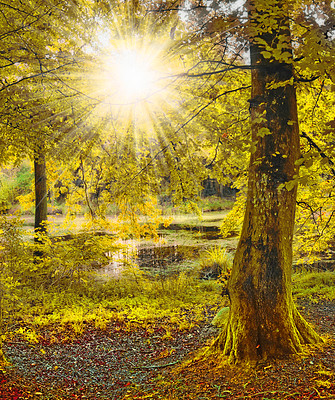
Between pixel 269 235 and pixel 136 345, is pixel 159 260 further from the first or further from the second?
pixel 269 235

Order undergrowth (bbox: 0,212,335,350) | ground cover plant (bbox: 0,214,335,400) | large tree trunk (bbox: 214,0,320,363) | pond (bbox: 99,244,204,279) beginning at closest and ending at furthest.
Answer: ground cover plant (bbox: 0,214,335,400), large tree trunk (bbox: 214,0,320,363), undergrowth (bbox: 0,212,335,350), pond (bbox: 99,244,204,279)

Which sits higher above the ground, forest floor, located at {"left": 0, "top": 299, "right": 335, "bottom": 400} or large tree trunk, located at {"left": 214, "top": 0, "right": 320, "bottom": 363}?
large tree trunk, located at {"left": 214, "top": 0, "right": 320, "bottom": 363}

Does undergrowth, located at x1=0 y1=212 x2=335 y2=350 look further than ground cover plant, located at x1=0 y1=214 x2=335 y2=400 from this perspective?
Yes

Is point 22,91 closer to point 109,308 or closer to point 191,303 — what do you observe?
point 109,308

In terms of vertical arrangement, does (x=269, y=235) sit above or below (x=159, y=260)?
above

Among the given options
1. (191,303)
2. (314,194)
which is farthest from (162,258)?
(314,194)

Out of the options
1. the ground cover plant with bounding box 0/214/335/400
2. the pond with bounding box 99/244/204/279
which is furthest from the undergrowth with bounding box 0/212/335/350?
the pond with bounding box 99/244/204/279

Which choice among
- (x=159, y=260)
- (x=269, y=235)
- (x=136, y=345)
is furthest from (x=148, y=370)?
(x=159, y=260)

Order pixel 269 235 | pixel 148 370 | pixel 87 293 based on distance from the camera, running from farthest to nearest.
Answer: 1. pixel 87 293
2. pixel 148 370
3. pixel 269 235

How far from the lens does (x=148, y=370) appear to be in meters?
3.81

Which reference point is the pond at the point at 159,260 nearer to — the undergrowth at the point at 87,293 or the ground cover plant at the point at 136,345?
the undergrowth at the point at 87,293

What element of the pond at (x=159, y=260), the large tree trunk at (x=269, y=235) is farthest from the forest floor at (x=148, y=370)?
the pond at (x=159, y=260)

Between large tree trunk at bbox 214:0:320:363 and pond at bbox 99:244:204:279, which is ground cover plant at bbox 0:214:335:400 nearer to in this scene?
large tree trunk at bbox 214:0:320:363

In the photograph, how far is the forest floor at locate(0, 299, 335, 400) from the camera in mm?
2824
